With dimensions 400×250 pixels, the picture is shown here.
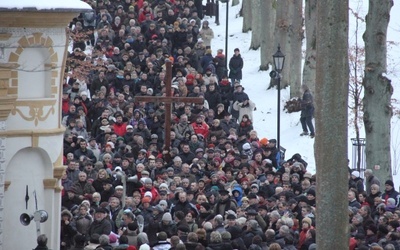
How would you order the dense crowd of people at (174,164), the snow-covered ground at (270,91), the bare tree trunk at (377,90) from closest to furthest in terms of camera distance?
the dense crowd of people at (174,164) < the bare tree trunk at (377,90) < the snow-covered ground at (270,91)

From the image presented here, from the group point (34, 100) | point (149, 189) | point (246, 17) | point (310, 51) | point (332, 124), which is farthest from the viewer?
point (246, 17)

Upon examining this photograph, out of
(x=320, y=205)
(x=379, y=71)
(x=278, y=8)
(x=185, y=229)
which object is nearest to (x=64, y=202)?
(x=185, y=229)

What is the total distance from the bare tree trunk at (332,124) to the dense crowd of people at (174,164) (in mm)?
4501

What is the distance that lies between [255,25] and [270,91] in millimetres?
6600

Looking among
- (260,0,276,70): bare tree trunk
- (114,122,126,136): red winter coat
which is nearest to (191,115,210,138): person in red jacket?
(114,122,126,136): red winter coat

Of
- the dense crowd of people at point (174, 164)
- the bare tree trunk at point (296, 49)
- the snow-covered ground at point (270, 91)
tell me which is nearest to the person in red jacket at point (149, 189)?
the dense crowd of people at point (174, 164)

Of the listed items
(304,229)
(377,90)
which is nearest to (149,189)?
(304,229)

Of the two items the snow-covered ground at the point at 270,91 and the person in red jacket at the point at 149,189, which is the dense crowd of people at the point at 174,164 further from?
the snow-covered ground at the point at 270,91

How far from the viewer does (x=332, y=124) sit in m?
15.3

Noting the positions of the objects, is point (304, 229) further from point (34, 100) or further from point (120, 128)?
point (120, 128)

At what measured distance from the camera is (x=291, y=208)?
23.7 m

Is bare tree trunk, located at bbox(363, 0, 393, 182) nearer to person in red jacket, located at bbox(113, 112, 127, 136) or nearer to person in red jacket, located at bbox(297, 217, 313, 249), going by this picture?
person in red jacket, located at bbox(113, 112, 127, 136)

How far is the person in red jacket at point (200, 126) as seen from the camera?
30830 mm

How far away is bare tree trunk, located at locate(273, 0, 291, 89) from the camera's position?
4272cm
